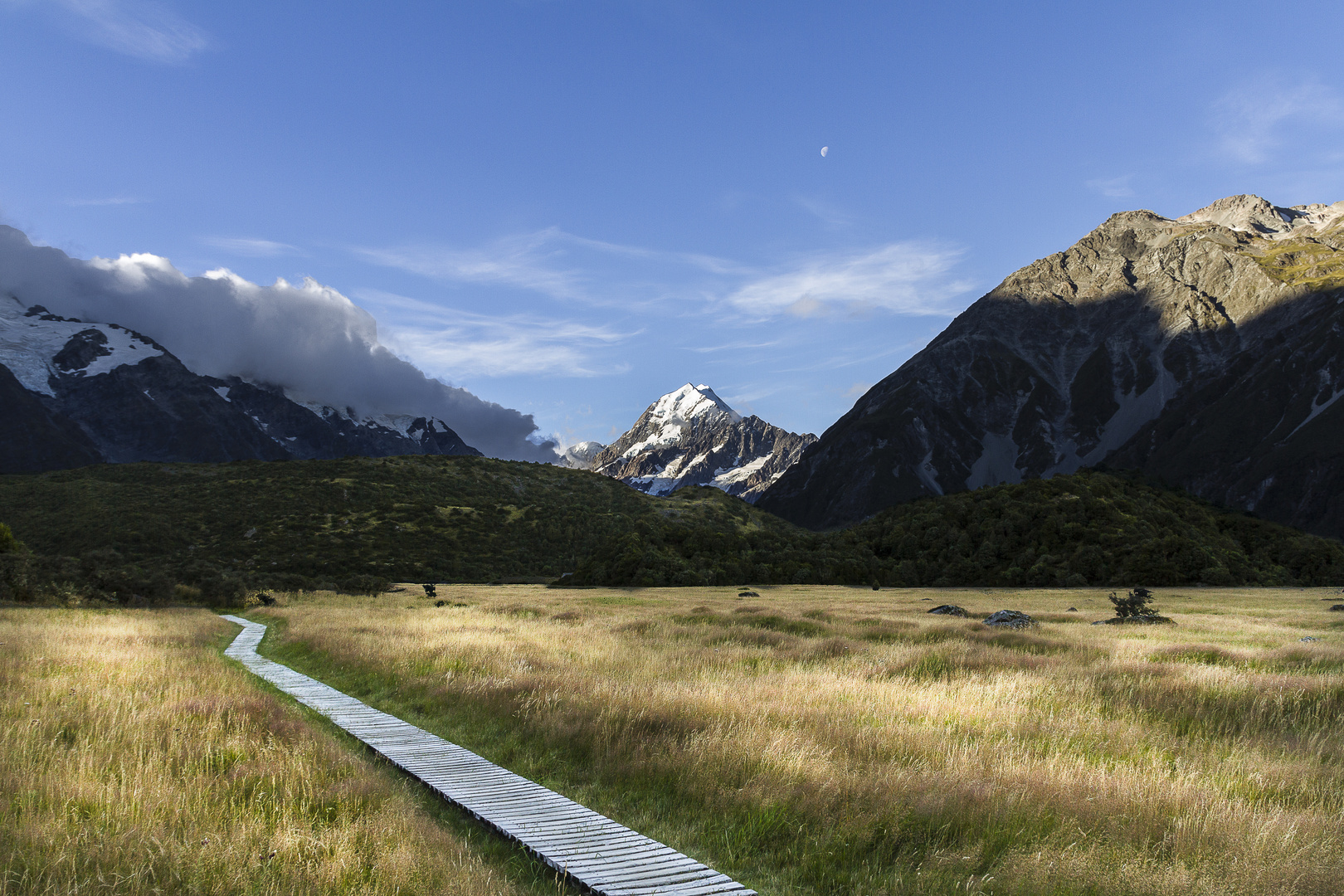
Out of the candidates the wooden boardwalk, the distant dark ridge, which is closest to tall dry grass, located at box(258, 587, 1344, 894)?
the wooden boardwalk

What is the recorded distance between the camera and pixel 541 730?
11.9 m

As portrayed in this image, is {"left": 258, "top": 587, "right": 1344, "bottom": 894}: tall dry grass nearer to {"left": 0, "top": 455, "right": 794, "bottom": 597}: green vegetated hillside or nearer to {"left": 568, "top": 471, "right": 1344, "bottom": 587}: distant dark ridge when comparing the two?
{"left": 568, "top": 471, "right": 1344, "bottom": 587}: distant dark ridge

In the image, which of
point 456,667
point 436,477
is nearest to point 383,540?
point 436,477

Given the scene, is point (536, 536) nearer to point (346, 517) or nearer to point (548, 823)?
point (346, 517)

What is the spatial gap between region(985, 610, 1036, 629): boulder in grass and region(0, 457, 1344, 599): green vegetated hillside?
124 ft

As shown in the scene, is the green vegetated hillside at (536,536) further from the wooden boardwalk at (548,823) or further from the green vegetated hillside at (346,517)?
the wooden boardwalk at (548,823)

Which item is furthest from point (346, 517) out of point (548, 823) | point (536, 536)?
point (548, 823)

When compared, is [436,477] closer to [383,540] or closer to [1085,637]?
[383,540]

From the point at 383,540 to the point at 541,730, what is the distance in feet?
319

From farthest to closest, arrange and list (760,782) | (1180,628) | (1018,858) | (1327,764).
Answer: (1180,628), (1327,764), (760,782), (1018,858)

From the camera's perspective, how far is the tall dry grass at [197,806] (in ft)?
20.1

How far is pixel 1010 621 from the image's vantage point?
3222 cm

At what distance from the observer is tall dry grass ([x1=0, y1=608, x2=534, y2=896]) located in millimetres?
Result: 6137

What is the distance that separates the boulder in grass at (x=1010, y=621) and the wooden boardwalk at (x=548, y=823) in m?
25.1
